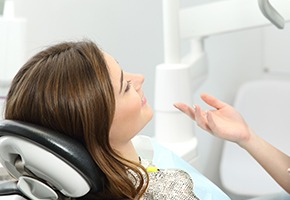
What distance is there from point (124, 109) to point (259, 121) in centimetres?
137

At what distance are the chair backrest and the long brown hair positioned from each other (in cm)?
117

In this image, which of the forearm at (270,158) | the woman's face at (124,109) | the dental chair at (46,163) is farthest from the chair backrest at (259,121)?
the dental chair at (46,163)

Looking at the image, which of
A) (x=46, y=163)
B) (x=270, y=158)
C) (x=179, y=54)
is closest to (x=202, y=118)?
(x=270, y=158)

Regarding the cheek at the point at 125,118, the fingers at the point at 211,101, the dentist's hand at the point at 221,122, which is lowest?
the dentist's hand at the point at 221,122

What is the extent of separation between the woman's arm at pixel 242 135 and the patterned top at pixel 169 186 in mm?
166

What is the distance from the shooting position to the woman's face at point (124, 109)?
91 cm

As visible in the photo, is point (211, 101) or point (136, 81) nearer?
point (136, 81)

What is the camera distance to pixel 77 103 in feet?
2.71

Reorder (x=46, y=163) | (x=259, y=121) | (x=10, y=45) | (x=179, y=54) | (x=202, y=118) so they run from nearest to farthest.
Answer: (x=46, y=163) < (x=202, y=118) < (x=10, y=45) < (x=179, y=54) < (x=259, y=121)

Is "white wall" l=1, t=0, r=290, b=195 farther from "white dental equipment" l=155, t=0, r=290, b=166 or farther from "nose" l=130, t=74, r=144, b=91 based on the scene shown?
"nose" l=130, t=74, r=144, b=91

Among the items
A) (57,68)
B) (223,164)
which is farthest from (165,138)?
(223,164)

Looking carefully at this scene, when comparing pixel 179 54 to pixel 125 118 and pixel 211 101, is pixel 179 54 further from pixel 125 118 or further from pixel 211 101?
pixel 125 118

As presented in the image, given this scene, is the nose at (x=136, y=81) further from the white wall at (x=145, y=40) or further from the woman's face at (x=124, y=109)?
the white wall at (x=145, y=40)

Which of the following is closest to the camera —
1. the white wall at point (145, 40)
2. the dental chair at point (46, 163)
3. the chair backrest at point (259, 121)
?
the dental chair at point (46, 163)
